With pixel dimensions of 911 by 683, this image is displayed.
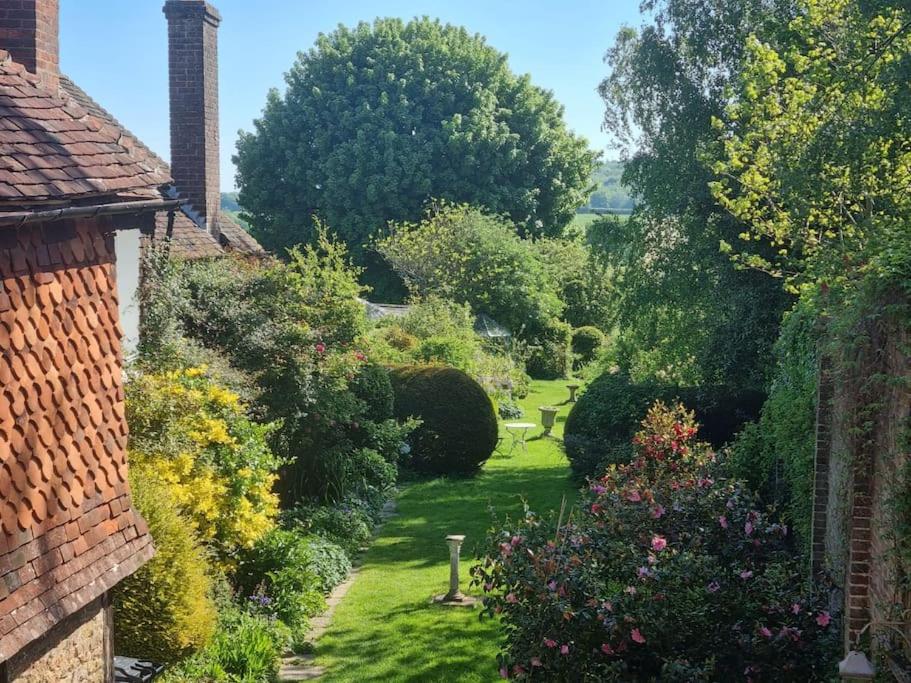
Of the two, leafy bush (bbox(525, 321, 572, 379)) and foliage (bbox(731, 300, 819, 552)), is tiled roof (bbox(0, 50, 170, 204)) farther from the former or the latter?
leafy bush (bbox(525, 321, 572, 379))

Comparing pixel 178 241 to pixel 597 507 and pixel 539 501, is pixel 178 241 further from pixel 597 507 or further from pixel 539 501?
pixel 597 507

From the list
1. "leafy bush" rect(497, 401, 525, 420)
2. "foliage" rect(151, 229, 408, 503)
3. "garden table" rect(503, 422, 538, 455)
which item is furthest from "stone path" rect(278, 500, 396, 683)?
"leafy bush" rect(497, 401, 525, 420)

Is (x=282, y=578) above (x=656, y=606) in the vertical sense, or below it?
below

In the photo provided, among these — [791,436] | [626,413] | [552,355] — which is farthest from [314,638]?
[552,355]

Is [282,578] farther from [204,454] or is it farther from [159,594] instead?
[159,594]

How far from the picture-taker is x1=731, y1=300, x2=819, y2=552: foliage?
9109mm

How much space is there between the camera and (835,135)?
11375 mm

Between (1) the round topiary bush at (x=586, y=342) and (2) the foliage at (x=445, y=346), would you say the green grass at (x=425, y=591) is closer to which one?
(2) the foliage at (x=445, y=346)

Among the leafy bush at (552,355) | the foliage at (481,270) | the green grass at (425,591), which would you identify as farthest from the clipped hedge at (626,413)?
the leafy bush at (552,355)

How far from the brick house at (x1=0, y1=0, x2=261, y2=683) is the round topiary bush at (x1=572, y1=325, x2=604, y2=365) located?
1214 inches

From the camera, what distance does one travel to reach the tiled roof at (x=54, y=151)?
5664 mm

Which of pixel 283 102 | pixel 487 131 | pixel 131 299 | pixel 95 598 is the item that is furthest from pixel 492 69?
pixel 95 598

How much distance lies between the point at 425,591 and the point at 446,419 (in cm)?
701

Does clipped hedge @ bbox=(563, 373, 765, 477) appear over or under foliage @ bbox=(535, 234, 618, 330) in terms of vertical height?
under
